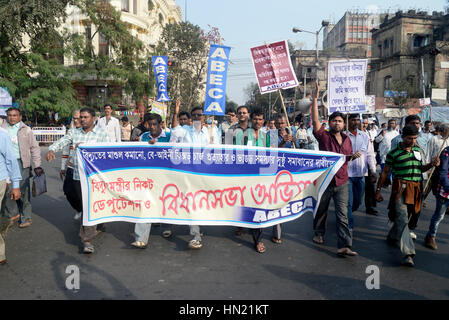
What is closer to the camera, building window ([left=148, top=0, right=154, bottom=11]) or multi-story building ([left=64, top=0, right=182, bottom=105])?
multi-story building ([left=64, top=0, right=182, bottom=105])

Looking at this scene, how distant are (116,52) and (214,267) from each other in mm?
23973

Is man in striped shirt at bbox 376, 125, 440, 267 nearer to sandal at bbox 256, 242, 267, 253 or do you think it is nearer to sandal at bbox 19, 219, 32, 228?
sandal at bbox 256, 242, 267, 253

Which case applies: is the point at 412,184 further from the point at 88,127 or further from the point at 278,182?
the point at 88,127

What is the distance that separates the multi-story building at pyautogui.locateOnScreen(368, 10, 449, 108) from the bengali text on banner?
1360 inches

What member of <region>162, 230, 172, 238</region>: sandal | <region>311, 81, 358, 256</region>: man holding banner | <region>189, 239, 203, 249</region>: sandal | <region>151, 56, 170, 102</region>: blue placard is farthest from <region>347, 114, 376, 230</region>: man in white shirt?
<region>151, 56, 170, 102</region>: blue placard

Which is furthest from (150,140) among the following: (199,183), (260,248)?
(260,248)

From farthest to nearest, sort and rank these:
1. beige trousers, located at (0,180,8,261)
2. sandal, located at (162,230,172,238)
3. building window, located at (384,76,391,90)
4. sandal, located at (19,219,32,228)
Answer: building window, located at (384,76,391,90) < sandal, located at (19,219,32,228) < sandal, located at (162,230,172,238) < beige trousers, located at (0,180,8,261)

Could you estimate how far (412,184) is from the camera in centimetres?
483

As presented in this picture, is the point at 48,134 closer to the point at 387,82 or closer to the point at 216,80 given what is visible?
the point at 216,80

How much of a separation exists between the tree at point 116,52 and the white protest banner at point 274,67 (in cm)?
1928

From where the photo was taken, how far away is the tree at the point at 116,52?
24531mm

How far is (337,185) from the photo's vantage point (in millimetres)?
4918

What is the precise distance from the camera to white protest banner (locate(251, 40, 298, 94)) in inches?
278

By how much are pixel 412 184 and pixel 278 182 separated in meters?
1.69
